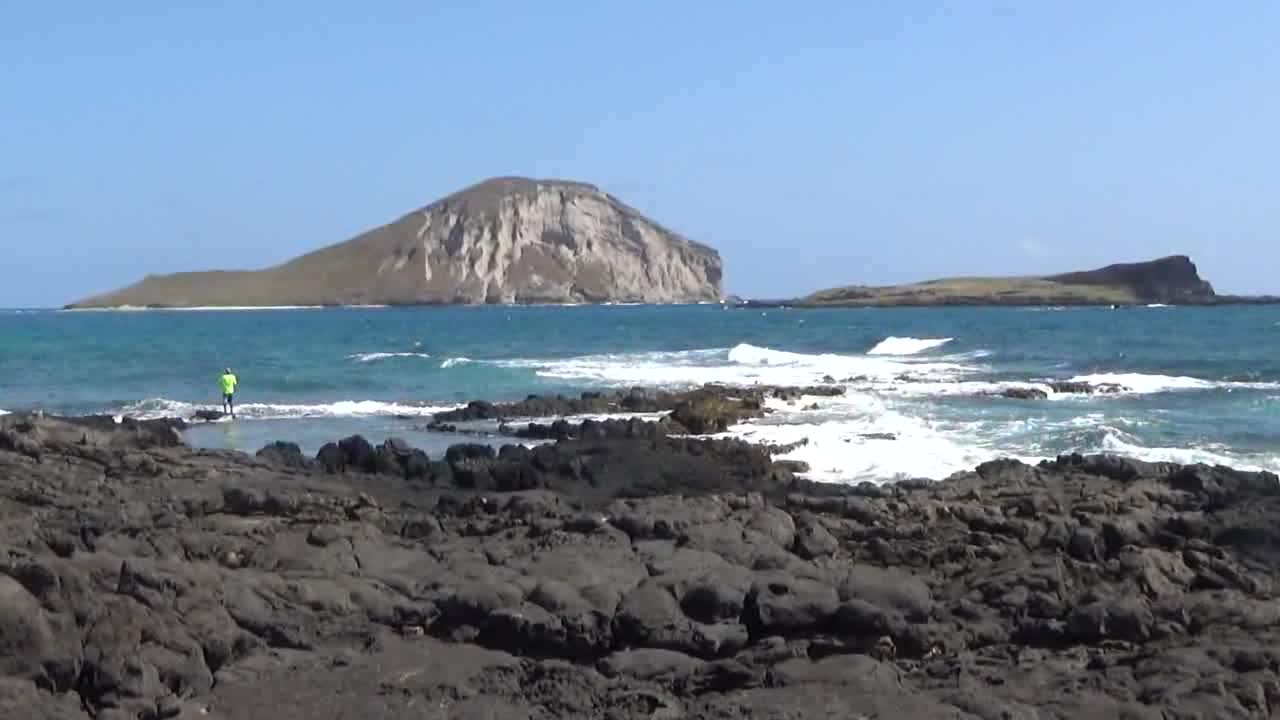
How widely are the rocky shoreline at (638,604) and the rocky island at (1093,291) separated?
127906mm

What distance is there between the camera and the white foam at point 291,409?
32.1 m

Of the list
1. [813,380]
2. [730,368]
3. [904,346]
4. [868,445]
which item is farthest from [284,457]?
[904,346]

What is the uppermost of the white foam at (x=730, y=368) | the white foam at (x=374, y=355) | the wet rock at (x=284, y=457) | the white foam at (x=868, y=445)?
the wet rock at (x=284, y=457)

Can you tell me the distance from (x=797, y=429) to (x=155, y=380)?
26.7 metres

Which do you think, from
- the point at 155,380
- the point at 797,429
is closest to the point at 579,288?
the point at 155,380

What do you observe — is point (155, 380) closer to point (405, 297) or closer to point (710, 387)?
point (710, 387)

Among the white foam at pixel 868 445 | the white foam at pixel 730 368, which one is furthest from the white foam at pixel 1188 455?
the white foam at pixel 730 368

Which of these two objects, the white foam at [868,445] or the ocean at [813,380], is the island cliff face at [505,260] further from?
the white foam at [868,445]

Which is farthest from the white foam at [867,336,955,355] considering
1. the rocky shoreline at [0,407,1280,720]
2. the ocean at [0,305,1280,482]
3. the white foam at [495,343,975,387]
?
the rocky shoreline at [0,407,1280,720]

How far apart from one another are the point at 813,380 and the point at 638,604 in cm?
3086

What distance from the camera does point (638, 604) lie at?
1020cm

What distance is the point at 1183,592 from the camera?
1093cm

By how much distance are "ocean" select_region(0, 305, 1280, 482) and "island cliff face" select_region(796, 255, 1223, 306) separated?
5236cm

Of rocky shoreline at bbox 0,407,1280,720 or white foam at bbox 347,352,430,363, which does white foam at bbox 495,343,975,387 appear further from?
rocky shoreline at bbox 0,407,1280,720
